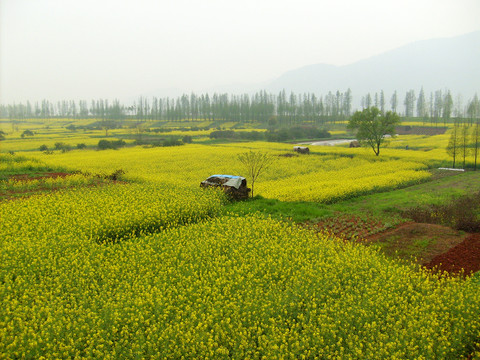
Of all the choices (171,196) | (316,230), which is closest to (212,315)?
(316,230)

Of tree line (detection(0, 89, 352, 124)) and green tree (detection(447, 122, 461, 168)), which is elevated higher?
tree line (detection(0, 89, 352, 124))

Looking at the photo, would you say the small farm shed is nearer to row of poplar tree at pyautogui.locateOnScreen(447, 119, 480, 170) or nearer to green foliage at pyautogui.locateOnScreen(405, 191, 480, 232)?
green foliage at pyautogui.locateOnScreen(405, 191, 480, 232)

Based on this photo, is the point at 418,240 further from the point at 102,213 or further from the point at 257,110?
the point at 257,110

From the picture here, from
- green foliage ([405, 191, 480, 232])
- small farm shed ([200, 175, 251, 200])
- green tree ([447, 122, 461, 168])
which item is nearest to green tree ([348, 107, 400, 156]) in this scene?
green tree ([447, 122, 461, 168])

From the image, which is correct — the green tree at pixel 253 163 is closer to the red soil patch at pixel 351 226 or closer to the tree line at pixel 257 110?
the red soil patch at pixel 351 226

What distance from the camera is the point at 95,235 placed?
39.8ft

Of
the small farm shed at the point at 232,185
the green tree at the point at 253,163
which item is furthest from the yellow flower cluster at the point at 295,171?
the small farm shed at the point at 232,185

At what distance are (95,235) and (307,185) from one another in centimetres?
1444

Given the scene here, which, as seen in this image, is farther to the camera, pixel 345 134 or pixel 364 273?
pixel 345 134

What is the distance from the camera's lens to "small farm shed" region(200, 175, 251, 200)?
19250mm

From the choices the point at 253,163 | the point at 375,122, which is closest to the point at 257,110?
the point at 375,122

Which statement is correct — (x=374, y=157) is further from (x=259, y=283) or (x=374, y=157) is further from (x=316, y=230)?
(x=259, y=283)

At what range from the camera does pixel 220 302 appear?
7.45m

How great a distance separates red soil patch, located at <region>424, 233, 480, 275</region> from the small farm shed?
10.3 meters
